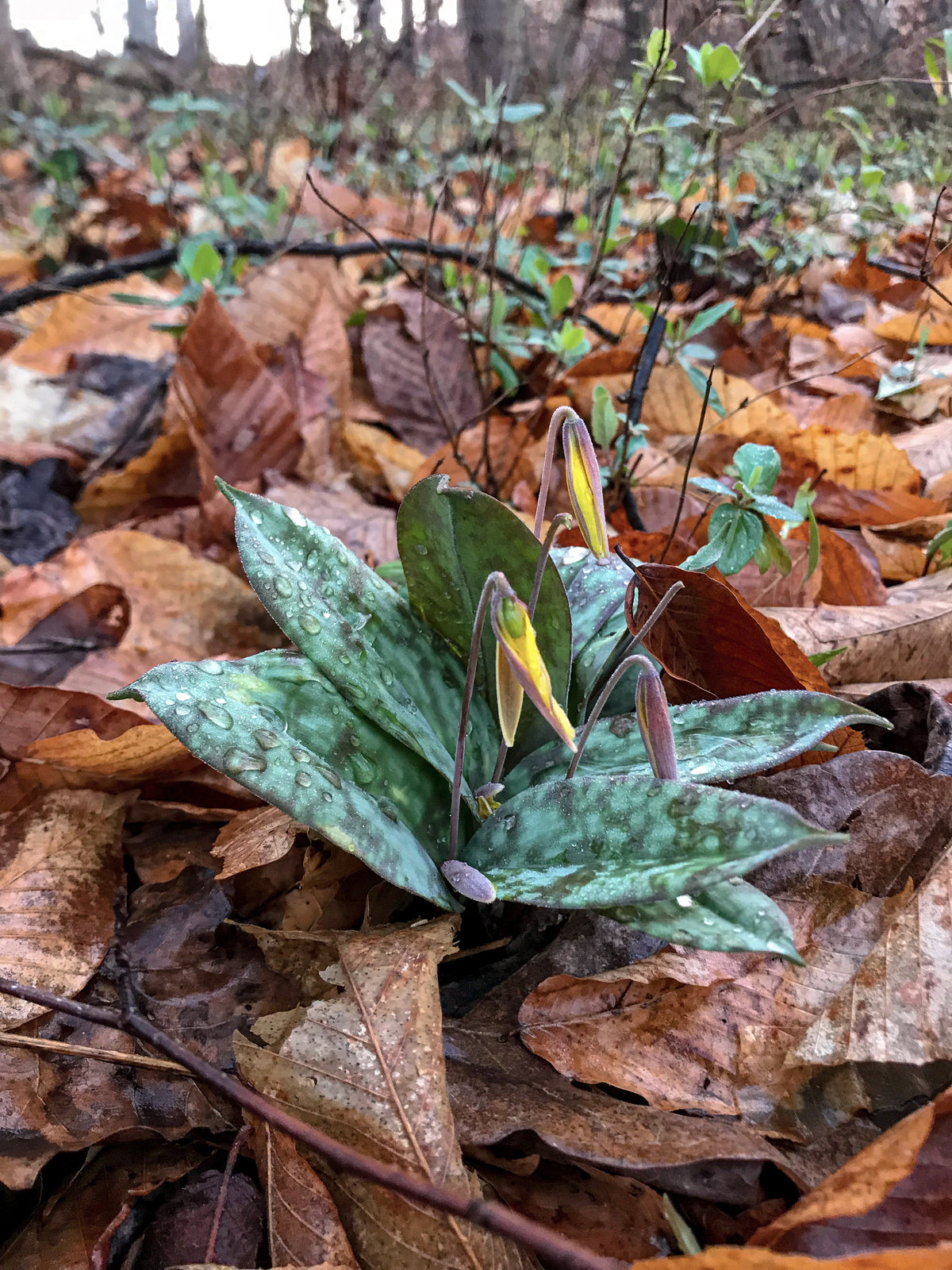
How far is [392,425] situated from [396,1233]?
2620 millimetres

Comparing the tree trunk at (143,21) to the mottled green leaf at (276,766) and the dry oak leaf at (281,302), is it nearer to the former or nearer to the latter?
the dry oak leaf at (281,302)

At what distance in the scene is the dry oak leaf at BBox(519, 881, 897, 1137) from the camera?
1050 mm

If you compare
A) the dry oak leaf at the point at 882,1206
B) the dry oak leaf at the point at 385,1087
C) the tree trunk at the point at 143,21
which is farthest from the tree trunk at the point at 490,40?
the dry oak leaf at the point at 882,1206

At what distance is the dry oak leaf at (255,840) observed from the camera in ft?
4.20

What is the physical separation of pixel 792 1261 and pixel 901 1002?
1.42 feet

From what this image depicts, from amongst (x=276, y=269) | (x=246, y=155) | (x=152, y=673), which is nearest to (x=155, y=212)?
(x=246, y=155)

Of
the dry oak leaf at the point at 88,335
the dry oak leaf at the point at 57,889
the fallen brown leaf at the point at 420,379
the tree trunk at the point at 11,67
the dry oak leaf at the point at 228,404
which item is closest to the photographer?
the dry oak leaf at the point at 57,889

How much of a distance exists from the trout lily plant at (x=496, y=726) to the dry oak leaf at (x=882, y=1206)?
239 millimetres

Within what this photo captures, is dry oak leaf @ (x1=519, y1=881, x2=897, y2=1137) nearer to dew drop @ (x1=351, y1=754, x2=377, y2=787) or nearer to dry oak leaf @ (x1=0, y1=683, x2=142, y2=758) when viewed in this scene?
dew drop @ (x1=351, y1=754, x2=377, y2=787)

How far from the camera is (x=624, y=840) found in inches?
40.0

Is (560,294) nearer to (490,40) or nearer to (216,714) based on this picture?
(216,714)

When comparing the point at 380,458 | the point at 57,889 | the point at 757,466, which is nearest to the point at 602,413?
the point at 757,466

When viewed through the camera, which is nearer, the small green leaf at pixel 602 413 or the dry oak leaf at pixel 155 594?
the small green leaf at pixel 602 413

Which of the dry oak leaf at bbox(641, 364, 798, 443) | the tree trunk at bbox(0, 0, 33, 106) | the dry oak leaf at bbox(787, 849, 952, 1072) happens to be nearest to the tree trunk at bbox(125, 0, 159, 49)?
the tree trunk at bbox(0, 0, 33, 106)
